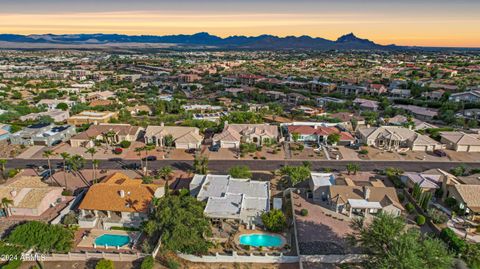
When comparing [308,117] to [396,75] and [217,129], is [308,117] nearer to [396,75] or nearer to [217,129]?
[217,129]

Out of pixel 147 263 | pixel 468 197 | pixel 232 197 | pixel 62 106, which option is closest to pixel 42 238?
pixel 147 263

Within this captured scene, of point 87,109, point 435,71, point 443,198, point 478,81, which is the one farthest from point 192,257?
point 435,71

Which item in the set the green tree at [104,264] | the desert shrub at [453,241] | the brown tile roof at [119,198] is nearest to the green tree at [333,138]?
the desert shrub at [453,241]

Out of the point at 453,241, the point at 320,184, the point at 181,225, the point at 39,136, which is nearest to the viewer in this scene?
the point at 181,225

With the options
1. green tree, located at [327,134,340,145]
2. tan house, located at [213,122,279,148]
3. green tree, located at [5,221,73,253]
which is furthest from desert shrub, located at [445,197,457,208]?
green tree, located at [5,221,73,253]

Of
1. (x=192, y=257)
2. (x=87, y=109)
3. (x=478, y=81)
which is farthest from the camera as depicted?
(x=478, y=81)

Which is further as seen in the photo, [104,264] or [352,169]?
[352,169]

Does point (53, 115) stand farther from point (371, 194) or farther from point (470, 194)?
point (470, 194)
